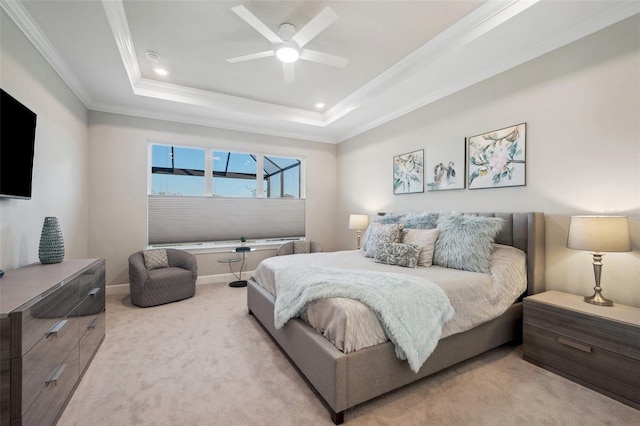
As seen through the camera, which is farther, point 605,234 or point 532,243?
point 532,243

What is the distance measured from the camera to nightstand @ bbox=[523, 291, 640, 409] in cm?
170

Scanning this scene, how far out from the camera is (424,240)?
2844 millimetres

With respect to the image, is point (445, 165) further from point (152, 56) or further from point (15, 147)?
point (15, 147)

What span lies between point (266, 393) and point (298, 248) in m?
3.05

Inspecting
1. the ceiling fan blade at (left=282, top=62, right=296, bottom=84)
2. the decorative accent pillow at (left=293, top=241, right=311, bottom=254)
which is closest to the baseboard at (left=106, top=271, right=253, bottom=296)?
the decorative accent pillow at (left=293, top=241, right=311, bottom=254)

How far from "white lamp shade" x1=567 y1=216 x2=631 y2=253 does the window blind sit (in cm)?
408

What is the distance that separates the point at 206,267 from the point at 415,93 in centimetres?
407

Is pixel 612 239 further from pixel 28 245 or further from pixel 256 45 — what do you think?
pixel 28 245

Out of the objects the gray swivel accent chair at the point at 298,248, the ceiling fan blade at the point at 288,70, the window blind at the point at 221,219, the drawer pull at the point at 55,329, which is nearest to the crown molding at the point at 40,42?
the window blind at the point at 221,219

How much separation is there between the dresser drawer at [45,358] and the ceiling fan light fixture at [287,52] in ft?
8.52

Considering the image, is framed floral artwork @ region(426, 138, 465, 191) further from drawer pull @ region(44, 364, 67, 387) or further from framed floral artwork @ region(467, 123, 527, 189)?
drawer pull @ region(44, 364, 67, 387)

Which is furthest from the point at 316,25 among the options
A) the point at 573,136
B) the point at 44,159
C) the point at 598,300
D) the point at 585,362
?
the point at 585,362

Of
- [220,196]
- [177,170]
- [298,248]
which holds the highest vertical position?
[177,170]

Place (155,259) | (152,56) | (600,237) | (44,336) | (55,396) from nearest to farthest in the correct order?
(44,336) < (55,396) < (600,237) < (152,56) < (155,259)
